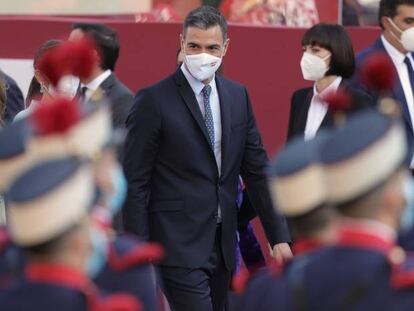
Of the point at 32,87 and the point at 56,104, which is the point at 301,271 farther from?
the point at 32,87

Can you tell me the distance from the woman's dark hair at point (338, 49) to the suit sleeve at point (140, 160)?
1449 millimetres

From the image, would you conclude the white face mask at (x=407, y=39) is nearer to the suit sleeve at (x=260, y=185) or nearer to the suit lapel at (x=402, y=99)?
the suit lapel at (x=402, y=99)

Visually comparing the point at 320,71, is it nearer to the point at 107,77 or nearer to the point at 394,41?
the point at 394,41

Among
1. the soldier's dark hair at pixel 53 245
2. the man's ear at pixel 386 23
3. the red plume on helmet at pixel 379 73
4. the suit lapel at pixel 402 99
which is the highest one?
the red plume on helmet at pixel 379 73

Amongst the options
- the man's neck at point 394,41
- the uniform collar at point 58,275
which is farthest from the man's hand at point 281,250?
the uniform collar at point 58,275

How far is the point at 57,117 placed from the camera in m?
4.89

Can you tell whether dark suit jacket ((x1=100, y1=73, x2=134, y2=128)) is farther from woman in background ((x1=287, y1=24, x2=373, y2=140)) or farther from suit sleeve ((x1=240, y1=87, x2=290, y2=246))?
woman in background ((x1=287, y1=24, x2=373, y2=140))

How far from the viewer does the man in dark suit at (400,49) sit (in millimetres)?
8922

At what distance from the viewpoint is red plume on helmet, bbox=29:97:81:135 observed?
16.0 feet

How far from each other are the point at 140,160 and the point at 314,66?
1.60 m

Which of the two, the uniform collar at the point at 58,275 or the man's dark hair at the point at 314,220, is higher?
the uniform collar at the point at 58,275

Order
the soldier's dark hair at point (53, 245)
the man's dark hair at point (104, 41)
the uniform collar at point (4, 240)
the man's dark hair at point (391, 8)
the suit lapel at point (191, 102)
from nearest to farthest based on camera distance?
1. the soldier's dark hair at point (53, 245)
2. the uniform collar at point (4, 240)
3. the suit lapel at point (191, 102)
4. the man's dark hair at point (391, 8)
5. the man's dark hair at point (104, 41)

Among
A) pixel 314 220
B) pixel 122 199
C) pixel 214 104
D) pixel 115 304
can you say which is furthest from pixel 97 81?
pixel 115 304

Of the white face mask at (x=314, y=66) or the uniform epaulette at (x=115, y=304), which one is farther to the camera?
the white face mask at (x=314, y=66)
